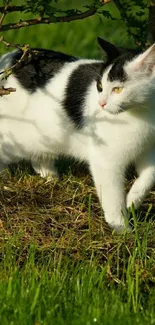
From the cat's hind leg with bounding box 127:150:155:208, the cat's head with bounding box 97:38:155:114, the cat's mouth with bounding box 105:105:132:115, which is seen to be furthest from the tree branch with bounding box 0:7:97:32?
the cat's hind leg with bounding box 127:150:155:208

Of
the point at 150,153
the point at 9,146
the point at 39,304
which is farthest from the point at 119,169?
the point at 39,304

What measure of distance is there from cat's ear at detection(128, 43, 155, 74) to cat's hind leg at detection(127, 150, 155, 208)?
64cm

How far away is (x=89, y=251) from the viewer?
4418mm

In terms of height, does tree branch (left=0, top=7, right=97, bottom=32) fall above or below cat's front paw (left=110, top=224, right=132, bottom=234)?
above

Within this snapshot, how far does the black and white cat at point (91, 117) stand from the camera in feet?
14.9

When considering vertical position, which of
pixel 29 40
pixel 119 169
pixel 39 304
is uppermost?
pixel 29 40

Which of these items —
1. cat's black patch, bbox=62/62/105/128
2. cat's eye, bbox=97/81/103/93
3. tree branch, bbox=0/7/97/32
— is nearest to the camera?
cat's eye, bbox=97/81/103/93

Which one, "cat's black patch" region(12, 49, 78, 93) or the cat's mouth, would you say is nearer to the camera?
the cat's mouth

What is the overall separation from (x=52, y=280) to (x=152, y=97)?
1.17m

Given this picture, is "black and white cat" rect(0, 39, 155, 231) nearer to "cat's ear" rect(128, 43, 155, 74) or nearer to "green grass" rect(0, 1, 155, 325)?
"cat's ear" rect(128, 43, 155, 74)

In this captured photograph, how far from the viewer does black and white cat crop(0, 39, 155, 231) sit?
454cm

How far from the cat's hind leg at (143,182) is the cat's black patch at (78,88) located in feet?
1.44

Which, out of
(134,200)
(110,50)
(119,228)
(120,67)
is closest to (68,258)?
(119,228)

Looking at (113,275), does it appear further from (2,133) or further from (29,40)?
(29,40)
